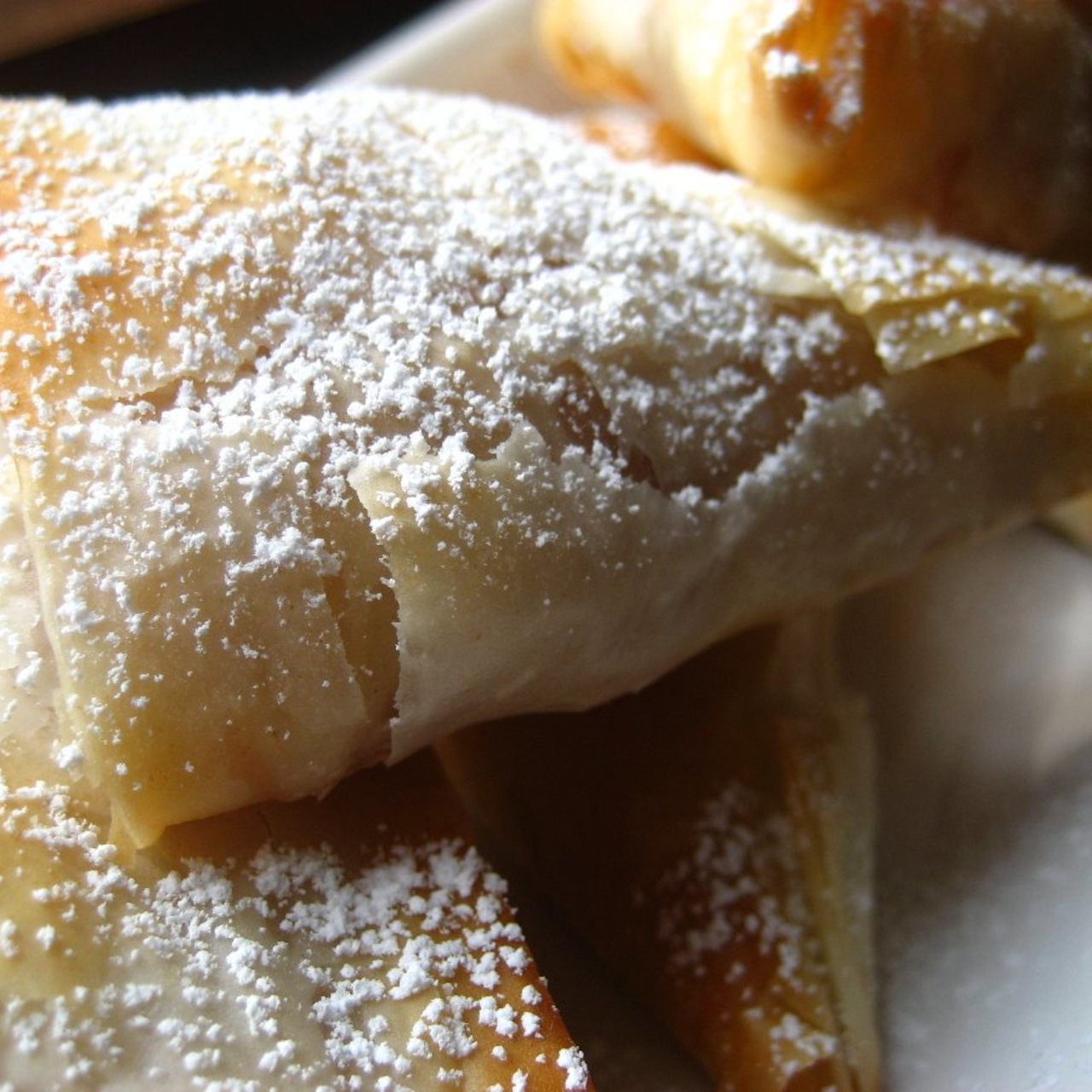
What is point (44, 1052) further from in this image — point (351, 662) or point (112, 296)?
point (112, 296)

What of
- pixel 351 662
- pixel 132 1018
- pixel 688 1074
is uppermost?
pixel 351 662

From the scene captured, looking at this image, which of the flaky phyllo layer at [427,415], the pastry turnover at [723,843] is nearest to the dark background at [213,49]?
the flaky phyllo layer at [427,415]

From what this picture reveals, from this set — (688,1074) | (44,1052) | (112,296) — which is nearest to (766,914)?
(688,1074)

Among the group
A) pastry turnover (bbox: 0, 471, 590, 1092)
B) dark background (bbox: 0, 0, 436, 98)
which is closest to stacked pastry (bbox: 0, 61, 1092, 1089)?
pastry turnover (bbox: 0, 471, 590, 1092)

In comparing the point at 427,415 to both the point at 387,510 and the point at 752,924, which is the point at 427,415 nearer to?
the point at 387,510

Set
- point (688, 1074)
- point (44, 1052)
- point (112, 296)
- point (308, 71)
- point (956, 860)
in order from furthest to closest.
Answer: point (308, 71) → point (956, 860) → point (688, 1074) → point (112, 296) → point (44, 1052)

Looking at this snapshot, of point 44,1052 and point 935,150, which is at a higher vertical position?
point 935,150

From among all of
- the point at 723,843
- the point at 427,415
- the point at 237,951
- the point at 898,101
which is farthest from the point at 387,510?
the point at 898,101

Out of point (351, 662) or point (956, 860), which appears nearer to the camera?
point (351, 662)
